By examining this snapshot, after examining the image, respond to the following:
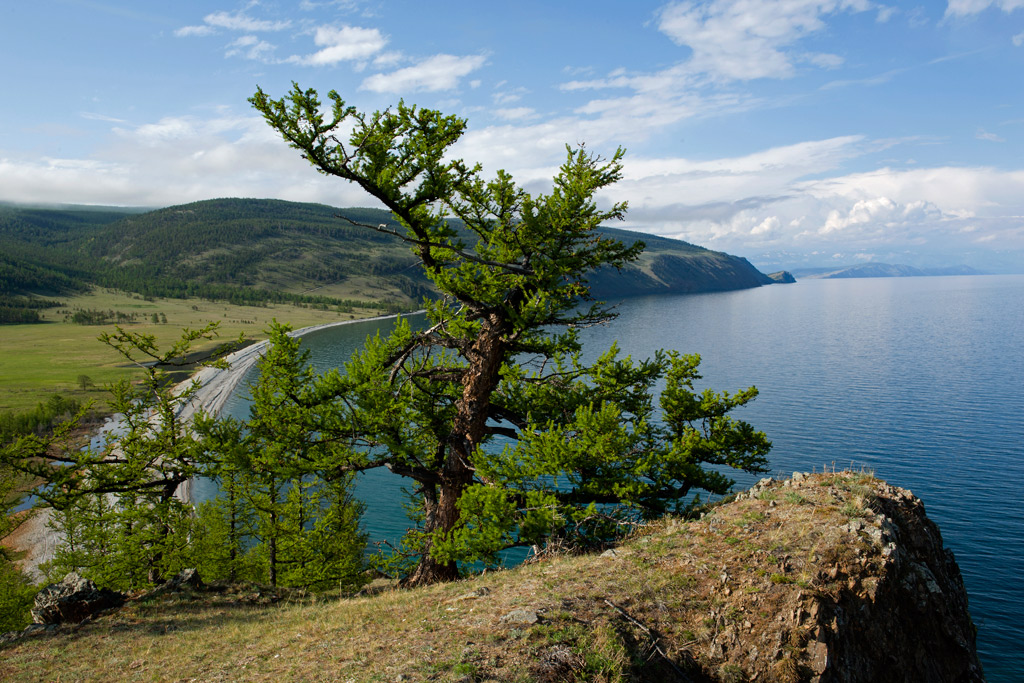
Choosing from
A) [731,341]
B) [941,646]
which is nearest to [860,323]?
[731,341]

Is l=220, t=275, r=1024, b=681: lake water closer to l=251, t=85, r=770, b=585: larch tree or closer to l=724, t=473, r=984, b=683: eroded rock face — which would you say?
l=724, t=473, r=984, b=683: eroded rock face

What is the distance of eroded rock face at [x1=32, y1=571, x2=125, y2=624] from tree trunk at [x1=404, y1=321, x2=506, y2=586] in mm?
8915

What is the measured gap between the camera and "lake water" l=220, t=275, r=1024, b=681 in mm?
32791

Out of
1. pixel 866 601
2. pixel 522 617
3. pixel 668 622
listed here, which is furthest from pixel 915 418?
pixel 522 617

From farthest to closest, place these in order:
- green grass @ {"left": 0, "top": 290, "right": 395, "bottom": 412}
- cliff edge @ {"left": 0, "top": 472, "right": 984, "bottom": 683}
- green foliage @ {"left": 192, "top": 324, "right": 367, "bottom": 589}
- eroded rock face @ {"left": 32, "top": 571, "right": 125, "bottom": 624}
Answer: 1. green grass @ {"left": 0, "top": 290, "right": 395, "bottom": 412}
2. green foliage @ {"left": 192, "top": 324, "right": 367, "bottom": 589}
3. eroded rock face @ {"left": 32, "top": 571, "right": 125, "bottom": 624}
4. cliff edge @ {"left": 0, "top": 472, "right": 984, "bottom": 683}

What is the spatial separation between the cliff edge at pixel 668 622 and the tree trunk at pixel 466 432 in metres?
3.36

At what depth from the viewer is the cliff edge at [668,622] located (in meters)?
9.51

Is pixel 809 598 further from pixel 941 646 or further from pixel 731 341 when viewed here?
pixel 731 341

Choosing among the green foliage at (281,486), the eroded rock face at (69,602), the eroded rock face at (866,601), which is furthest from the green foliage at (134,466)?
the eroded rock face at (866,601)

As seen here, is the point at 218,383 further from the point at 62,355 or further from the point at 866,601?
the point at 866,601

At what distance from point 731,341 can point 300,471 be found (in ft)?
387

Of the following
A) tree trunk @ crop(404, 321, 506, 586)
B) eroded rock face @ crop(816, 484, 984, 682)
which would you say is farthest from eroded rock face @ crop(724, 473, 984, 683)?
tree trunk @ crop(404, 321, 506, 586)

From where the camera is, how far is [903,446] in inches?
1946

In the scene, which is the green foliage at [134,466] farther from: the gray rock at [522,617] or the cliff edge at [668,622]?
the gray rock at [522,617]
